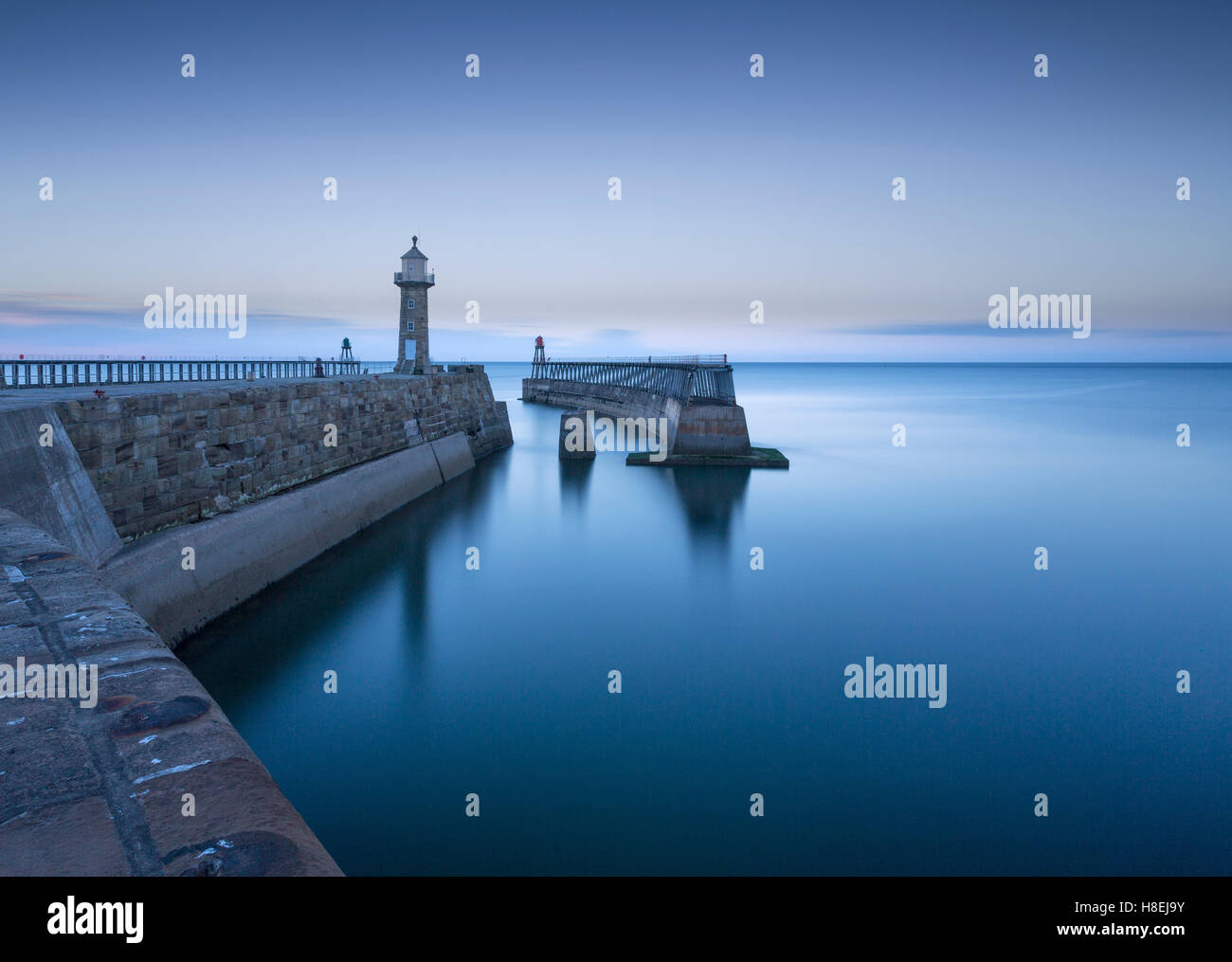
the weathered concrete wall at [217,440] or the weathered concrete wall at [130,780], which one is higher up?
the weathered concrete wall at [217,440]

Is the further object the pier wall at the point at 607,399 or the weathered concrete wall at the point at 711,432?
the pier wall at the point at 607,399

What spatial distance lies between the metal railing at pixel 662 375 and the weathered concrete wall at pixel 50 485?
20.3 metres

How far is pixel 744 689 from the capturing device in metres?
9.76

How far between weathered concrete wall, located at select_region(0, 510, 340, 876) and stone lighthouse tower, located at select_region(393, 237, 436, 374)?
25703 mm

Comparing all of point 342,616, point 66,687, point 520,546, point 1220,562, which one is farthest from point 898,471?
point 66,687

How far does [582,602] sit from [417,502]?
9.20 metres

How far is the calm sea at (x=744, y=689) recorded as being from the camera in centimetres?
664

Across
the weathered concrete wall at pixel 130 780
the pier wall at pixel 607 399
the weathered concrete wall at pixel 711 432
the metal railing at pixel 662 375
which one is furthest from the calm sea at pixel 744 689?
the pier wall at pixel 607 399

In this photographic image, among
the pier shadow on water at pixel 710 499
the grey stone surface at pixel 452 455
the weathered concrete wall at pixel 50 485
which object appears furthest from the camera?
the grey stone surface at pixel 452 455

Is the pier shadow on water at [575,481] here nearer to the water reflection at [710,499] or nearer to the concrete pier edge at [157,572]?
the water reflection at [710,499]

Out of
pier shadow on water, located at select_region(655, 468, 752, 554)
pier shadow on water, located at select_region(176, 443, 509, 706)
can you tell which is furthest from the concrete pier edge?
pier shadow on water, located at select_region(655, 468, 752, 554)

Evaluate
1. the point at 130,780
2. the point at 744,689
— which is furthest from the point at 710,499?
the point at 130,780

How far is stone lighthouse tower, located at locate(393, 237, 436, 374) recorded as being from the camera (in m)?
28.9
